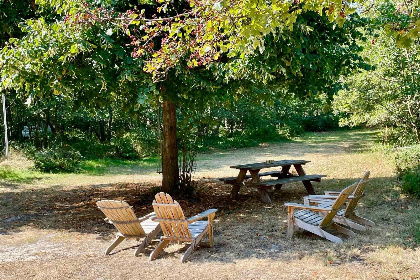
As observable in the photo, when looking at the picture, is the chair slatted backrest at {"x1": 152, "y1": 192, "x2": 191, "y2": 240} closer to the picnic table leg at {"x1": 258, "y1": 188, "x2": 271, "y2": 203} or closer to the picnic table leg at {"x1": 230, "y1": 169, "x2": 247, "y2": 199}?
the picnic table leg at {"x1": 258, "y1": 188, "x2": 271, "y2": 203}

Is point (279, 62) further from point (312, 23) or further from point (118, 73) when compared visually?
point (118, 73)

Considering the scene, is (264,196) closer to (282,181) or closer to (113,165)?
(282,181)

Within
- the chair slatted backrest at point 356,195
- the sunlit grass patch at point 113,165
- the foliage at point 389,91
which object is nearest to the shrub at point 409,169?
the foliage at point 389,91

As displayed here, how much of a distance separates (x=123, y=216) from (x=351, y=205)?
3.52 meters

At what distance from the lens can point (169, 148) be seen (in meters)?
9.83

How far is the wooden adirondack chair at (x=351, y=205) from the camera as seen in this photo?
6.29 m

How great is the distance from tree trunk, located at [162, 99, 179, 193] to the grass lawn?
25.5 inches

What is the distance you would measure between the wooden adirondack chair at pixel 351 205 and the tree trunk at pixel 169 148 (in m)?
3.93

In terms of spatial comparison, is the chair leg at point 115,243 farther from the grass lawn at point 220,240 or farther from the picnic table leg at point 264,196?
the picnic table leg at point 264,196

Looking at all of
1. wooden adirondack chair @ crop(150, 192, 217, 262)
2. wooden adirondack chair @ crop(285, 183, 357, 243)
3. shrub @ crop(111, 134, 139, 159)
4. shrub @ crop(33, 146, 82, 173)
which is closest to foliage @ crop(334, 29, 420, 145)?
wooden adirondack chair @ crop(285, 183, 357, 243)

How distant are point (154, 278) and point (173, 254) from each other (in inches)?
36.7

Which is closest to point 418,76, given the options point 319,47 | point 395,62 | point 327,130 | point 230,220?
point 395,62

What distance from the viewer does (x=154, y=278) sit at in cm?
472

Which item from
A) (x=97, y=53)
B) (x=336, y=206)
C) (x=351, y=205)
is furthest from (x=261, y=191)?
(x=97, y=53)
